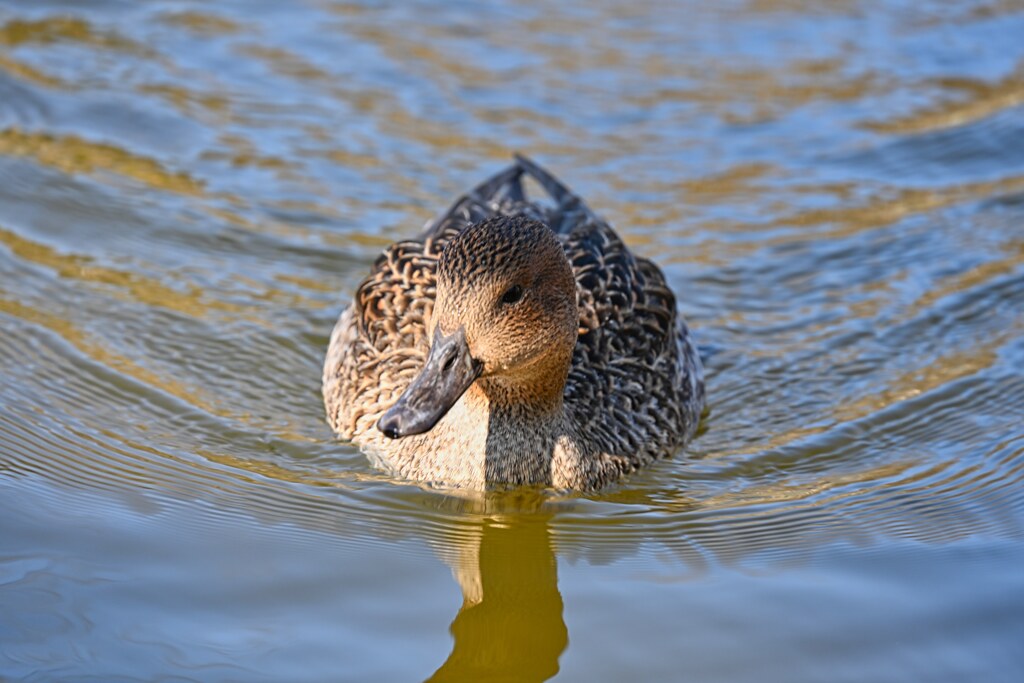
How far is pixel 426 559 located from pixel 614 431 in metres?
1.41

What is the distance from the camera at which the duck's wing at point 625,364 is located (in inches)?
289

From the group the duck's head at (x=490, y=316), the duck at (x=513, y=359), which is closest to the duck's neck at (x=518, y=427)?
the duck at (x=513, y=359)

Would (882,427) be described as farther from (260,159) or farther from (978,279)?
(260,159)

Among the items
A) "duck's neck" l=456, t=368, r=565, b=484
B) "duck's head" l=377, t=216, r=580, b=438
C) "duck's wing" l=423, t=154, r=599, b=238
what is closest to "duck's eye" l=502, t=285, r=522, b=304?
"duck's head" l=377, t=216, r=580, b=438

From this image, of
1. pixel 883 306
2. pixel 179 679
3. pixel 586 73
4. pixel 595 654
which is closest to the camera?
pixel 179 679

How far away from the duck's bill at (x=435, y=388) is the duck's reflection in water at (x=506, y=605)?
0.71 metres

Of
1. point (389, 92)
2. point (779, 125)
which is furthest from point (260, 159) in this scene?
point (779, 125)

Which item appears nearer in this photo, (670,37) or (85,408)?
(85,408)

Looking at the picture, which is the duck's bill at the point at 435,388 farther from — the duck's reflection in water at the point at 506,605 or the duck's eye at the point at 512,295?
the duck's reflection in water at the point at 506,605

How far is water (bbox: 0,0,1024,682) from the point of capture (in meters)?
5.73

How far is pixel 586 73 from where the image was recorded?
1308cm

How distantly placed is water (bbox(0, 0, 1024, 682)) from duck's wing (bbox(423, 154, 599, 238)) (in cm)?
108

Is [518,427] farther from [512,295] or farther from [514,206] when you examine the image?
[514,206]

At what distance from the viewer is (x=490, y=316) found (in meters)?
6.20
